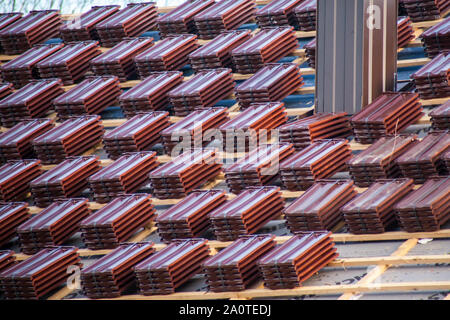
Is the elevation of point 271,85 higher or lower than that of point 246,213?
A: higher

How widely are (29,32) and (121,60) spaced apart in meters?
3.54

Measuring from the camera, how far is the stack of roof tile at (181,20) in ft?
69.3

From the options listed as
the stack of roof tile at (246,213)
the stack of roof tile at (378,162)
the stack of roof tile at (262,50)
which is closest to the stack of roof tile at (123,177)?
the stack of roof tile at (246,213)

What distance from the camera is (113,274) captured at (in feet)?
49.7

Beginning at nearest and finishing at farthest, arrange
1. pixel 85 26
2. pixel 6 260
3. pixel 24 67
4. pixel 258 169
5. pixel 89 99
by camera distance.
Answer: pixel 258 169, pixel 6 260, pixel 89 99, pixel 24 67, pixel 85 26

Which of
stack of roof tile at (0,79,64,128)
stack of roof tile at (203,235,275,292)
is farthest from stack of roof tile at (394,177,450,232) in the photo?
stack of roof tile at (0,79,64,128)

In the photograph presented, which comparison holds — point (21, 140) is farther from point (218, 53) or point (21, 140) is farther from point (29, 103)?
point (218, 53)

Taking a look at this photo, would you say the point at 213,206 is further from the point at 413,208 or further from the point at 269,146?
the point at 413,208

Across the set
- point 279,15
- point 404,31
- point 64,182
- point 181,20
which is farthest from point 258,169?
point 181,20

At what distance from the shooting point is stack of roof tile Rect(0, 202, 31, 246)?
17.7 meters

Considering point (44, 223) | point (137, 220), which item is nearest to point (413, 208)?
point (137, 220)

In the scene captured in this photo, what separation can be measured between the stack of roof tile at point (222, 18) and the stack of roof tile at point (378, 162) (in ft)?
19.2

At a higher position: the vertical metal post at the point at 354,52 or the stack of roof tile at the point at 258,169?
the vertical metal post at the point at 354,52

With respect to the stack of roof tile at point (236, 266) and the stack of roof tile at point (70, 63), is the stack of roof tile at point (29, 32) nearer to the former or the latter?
the stack of roof tile at point (70, 63)
